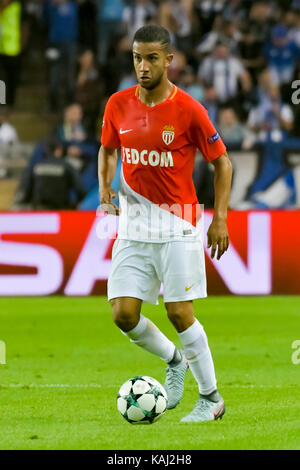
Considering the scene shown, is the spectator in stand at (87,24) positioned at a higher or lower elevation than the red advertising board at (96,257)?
higher

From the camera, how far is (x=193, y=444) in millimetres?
5871

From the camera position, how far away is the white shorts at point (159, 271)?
6648 mm

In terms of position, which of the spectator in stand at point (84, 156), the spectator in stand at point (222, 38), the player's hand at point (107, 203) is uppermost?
the spectator in stand at point (222, 38)

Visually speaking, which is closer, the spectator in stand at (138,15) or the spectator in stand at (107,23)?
the spectator in stand at (138,15)

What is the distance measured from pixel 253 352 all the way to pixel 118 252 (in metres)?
3.49

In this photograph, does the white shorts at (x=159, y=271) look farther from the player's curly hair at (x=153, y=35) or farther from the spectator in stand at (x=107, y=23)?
the spectator in stand at (x=107, y=23)

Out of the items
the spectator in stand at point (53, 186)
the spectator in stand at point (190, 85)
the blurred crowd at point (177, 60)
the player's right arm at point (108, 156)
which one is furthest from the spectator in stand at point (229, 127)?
the player's right arm at point (108, 156)

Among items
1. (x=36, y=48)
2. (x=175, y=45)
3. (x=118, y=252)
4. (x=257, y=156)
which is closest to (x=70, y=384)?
(x=118, y=252)

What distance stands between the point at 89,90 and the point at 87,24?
176cm

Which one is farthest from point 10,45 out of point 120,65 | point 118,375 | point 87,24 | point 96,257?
point 118,375

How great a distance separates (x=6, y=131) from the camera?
18.6 metres

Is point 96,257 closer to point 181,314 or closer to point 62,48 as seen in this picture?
point 62,48

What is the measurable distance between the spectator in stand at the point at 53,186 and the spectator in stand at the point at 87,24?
3926 mm

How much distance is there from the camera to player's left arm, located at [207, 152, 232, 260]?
6531 millimetres
